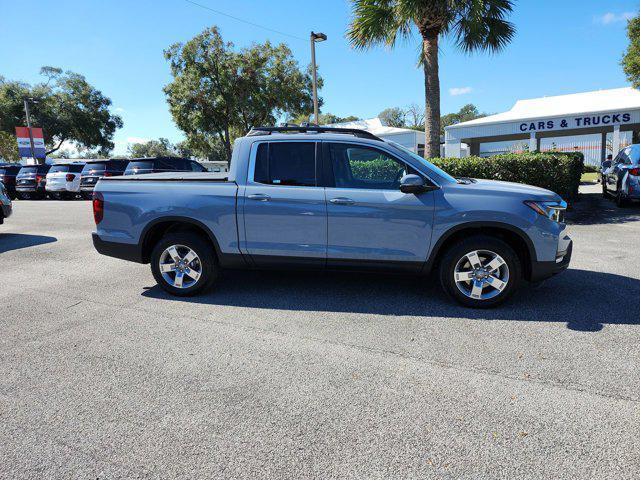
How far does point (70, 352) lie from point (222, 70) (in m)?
25.3

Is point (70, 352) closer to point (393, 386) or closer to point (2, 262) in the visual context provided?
point (393, 386)

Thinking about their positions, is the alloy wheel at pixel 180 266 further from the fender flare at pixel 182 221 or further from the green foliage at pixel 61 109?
the green foliage at pixel 61 109

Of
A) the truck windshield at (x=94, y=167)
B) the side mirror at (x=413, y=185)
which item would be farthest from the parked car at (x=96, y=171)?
the side mirror at (x=413, y=185)

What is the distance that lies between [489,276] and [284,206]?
87.4 inches

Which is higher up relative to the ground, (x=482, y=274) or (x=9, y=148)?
(x=9, y=148)

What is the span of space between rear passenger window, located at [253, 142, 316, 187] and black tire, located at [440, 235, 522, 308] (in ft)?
5.51

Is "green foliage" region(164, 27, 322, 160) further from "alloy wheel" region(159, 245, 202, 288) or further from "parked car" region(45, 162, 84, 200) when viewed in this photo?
"alloy wheel" region(159, 245, 202, 288)

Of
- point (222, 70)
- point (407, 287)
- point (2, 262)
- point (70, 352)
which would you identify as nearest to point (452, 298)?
point (407, 287)

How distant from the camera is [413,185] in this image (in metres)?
4.59

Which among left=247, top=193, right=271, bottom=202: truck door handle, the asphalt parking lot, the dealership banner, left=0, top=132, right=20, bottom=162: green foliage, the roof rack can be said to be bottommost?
the asphalt parking lot

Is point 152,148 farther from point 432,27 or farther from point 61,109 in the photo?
point 432,27

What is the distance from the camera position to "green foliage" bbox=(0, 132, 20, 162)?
53116mm

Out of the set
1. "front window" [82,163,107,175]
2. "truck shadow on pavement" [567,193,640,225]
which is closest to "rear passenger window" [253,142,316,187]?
"truck shadow on pavement" [567,193,640,225]

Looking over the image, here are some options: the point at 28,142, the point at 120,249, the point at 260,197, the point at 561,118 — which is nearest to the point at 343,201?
the point at 260,197
